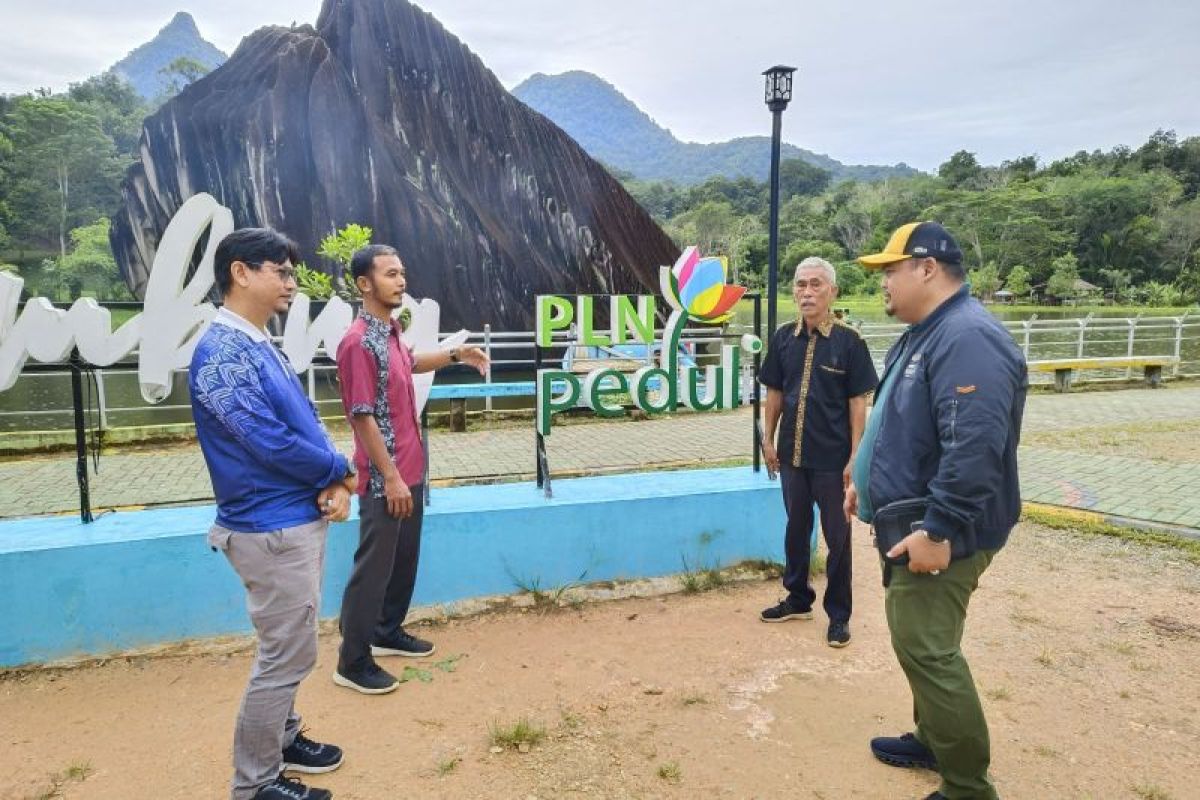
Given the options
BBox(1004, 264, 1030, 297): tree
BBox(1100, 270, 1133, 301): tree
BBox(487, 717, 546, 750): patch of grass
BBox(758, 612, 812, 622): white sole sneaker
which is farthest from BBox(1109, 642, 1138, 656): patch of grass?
BBox(1100, 270, 1133, 301): tree

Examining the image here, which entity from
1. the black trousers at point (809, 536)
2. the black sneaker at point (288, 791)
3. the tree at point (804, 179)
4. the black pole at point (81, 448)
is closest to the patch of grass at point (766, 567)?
the black trousers at point (809, 536)

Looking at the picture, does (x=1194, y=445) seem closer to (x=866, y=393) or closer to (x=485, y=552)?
(x=866, y=393)

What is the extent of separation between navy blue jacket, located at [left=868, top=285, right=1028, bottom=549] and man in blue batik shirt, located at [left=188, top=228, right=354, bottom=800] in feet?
4.90

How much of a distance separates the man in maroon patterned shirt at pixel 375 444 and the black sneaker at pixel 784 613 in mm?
1636

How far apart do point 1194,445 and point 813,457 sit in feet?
21.1

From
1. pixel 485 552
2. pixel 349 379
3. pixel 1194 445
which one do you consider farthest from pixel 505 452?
pixel 1194 445

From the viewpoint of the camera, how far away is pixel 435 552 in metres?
3.40

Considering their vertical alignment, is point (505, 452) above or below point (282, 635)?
below

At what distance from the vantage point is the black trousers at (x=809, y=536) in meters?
3.16

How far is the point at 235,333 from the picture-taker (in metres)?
1.91

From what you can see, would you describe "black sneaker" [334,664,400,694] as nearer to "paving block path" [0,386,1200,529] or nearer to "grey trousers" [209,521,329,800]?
"grey trousers" [209,521,329,800]

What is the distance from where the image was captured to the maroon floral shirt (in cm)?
254

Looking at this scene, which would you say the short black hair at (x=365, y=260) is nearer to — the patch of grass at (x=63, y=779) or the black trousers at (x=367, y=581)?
the black trousers at (x=367, y=581)

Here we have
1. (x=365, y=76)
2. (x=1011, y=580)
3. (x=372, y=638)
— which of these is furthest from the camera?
(x=365, y=76)
